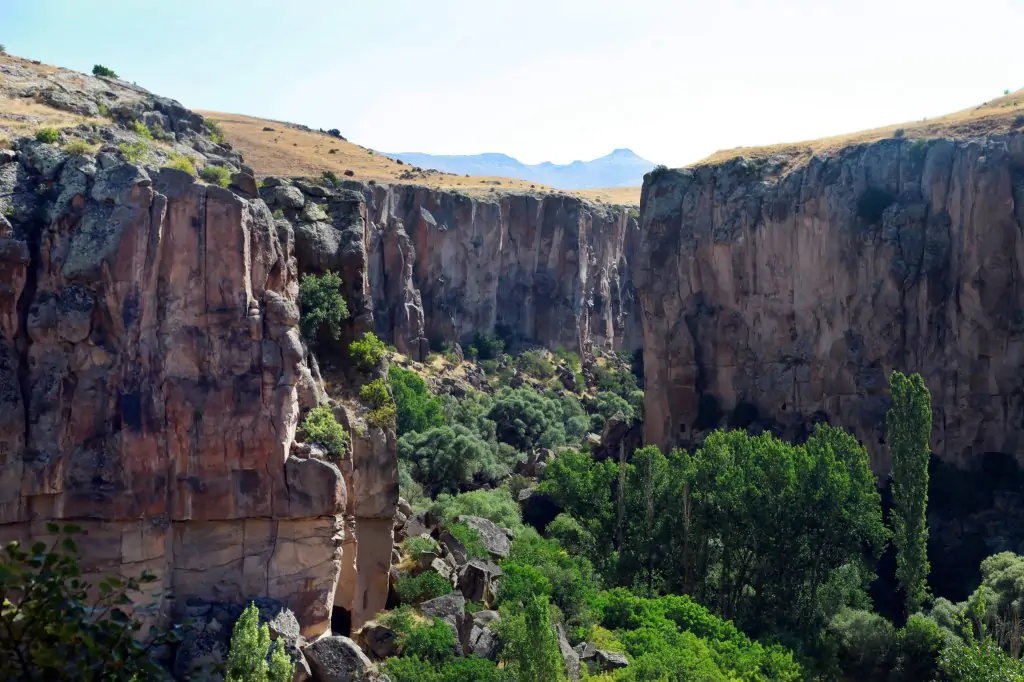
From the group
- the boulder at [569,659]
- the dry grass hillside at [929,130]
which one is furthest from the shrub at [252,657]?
the dry grass hillside at [929,130]

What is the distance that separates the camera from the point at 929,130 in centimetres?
6128

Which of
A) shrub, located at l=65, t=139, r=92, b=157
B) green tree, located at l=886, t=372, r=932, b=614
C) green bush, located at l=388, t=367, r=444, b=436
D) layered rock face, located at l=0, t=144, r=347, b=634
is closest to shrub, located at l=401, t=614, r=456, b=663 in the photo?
layered rock face, located at l=0, t=144, r=347, b=634

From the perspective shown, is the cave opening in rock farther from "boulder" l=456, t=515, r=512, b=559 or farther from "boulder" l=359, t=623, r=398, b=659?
"boulder" l=456, t=515, r=512, b=559

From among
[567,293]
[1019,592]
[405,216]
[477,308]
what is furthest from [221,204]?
[567,293]

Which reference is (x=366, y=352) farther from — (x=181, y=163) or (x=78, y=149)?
(x=78, y=149)

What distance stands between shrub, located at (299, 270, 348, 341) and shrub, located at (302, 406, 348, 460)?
2.74 m

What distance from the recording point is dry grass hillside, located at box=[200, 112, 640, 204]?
98062mm

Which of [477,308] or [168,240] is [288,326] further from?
[477,308]

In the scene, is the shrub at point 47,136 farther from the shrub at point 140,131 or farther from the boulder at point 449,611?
the boulder at point 449,611

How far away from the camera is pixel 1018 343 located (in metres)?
51.8

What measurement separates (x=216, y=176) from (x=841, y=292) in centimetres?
4175

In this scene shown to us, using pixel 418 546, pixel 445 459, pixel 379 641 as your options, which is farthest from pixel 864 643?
pixel 445 459

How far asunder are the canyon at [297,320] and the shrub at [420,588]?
58 cm

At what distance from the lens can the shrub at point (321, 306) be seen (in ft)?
96.2
